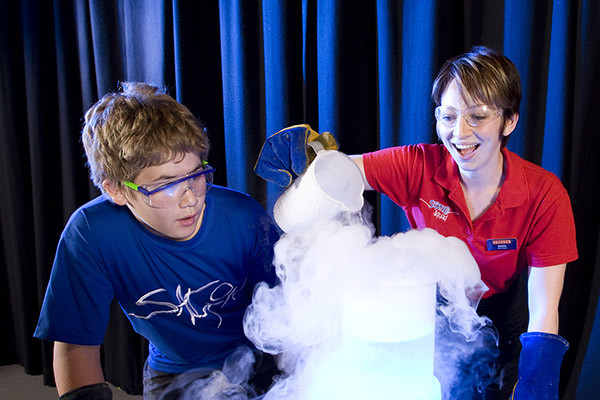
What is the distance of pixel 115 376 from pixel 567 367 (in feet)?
7.95

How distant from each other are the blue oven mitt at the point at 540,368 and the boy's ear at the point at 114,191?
1.08 m

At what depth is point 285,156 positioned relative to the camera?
1.15 metres

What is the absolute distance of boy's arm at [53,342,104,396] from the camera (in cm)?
113

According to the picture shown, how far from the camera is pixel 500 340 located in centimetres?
145

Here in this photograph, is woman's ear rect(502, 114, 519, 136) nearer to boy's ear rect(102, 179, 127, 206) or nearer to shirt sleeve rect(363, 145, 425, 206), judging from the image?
shirt sleeve rect(363, 145, 425, 206)

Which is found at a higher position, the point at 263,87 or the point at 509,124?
the point at 263,87

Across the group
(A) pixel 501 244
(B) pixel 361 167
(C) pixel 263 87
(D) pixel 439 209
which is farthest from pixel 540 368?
(C) pixel 263 87

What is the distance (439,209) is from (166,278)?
0.85m

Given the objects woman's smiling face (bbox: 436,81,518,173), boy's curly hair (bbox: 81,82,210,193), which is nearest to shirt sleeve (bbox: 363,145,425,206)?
woman's smiling face (bbox: 436,81,518,173)

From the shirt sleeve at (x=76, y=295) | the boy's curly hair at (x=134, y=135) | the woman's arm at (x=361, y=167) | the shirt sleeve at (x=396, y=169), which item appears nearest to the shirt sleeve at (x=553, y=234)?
the shirt sleeve at (x=396, y=169)

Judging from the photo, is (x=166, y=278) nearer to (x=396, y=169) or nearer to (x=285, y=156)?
(x=285, y=156)

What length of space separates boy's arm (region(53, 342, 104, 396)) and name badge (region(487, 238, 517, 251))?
3.72ft

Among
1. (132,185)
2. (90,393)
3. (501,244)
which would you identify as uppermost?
(132,185)

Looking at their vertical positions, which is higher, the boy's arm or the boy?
the boy
